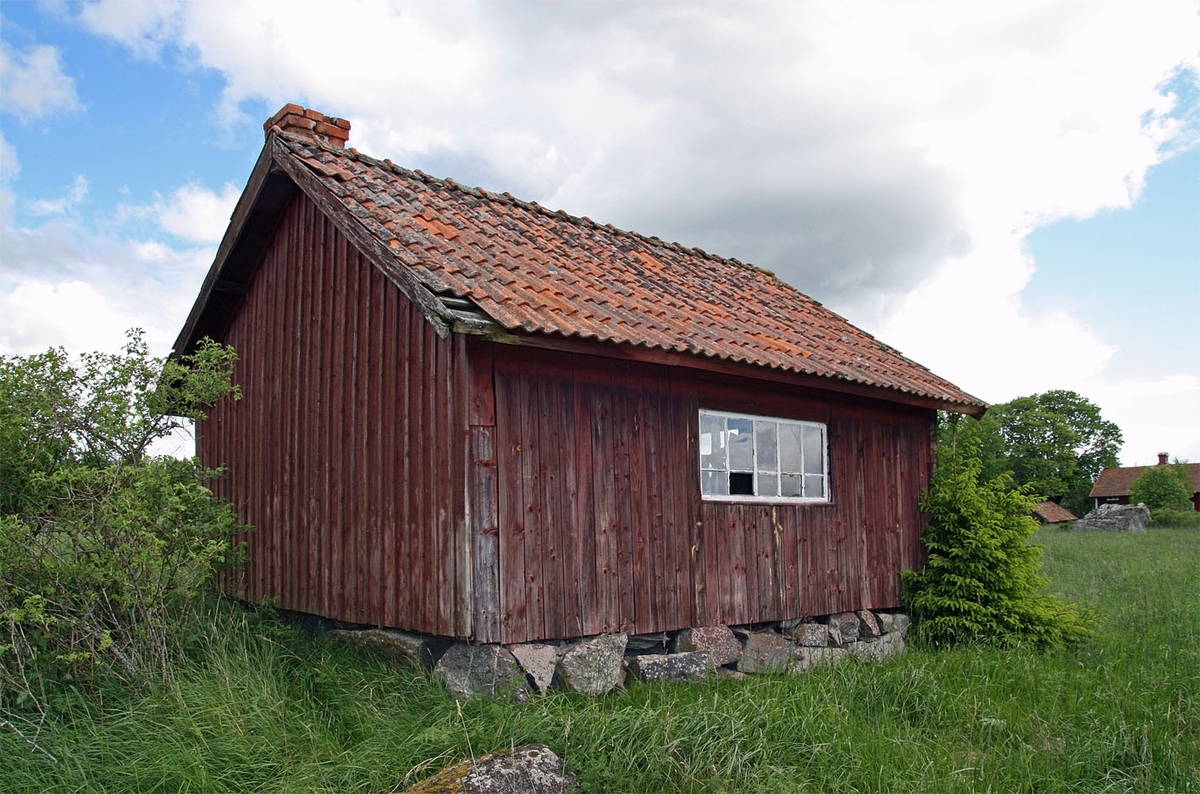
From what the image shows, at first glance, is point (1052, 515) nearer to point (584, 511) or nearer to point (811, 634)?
point (811, 634)

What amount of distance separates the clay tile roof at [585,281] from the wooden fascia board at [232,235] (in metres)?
0.37

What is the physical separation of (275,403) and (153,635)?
3036 millimetres

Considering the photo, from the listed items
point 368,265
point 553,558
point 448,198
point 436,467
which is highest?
point 448,198

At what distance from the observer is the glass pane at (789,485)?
9094 mm

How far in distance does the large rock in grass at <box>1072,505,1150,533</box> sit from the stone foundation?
30.7m

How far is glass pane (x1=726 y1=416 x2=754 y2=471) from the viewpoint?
8641mm

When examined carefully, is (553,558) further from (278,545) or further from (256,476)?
(256,476)

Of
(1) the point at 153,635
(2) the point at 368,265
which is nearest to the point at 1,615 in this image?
(1) the point at 153,635

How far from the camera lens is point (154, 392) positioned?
722 cm

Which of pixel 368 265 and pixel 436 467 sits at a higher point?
pixel 368 265

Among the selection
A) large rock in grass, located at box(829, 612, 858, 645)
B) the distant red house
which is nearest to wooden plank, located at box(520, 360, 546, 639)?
large rock in grass, located at box(829, 612, 858, 645)

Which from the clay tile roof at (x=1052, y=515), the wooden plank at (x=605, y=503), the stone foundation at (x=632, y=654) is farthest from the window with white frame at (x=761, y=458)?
the clay tile roof at (x=1052, y=515)

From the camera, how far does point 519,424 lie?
695 cm

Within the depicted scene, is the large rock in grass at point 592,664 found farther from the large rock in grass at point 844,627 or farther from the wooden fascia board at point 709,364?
the large rock in grass at point 844,627
